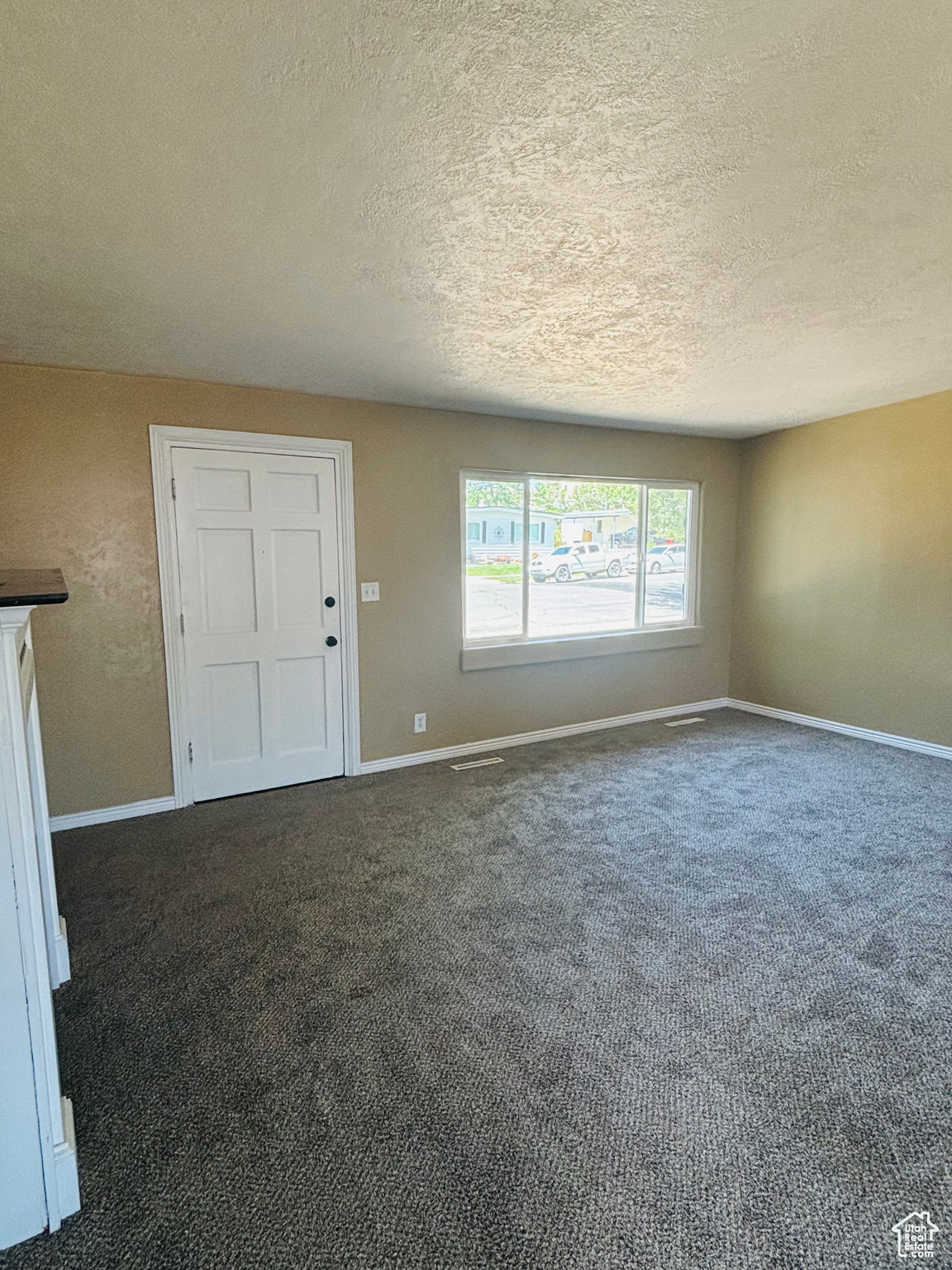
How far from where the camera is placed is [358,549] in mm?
3852

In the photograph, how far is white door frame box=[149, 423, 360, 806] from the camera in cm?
329

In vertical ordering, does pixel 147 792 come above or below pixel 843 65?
below


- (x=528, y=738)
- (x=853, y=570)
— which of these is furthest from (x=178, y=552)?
(x=853, y=570)

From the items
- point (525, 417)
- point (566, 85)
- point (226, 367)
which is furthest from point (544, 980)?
point (525, 417)

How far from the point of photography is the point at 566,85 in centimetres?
128

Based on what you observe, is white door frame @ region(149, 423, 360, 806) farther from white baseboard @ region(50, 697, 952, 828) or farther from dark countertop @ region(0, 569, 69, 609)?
dark countertop @ region(0, 569, 69, 609)

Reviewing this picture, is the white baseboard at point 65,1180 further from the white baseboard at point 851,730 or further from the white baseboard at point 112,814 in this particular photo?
A: the white baseboard at point 851,730

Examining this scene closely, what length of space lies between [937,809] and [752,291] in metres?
2.96

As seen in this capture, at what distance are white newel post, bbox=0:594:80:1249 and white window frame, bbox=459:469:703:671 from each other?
3.17m

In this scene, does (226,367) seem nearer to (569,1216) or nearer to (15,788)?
(15,788)

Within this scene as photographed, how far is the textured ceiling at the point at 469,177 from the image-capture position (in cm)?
115

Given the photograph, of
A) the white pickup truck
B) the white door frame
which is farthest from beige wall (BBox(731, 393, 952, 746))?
the white door frame

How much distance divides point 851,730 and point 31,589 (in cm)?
522

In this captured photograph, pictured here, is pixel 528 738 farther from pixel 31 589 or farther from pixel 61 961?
pixel 31 589
